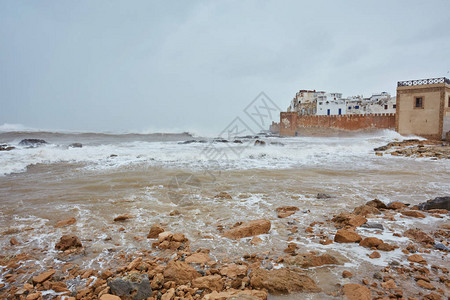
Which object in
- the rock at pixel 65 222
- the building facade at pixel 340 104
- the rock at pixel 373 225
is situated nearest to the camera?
the rock at pixel 373 225

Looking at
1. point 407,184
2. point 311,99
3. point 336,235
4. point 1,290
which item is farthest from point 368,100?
point 1,290

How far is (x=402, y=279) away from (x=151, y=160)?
33.9 feet

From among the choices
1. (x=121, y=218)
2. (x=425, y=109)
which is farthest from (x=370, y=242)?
(x=425, y=109)

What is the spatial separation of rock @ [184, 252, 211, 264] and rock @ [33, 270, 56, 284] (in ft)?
4.19

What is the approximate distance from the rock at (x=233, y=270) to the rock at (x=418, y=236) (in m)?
2.19

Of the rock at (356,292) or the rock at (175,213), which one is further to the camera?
the rock at (175,213)

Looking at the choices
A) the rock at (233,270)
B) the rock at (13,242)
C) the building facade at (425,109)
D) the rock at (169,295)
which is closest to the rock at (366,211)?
the rock at (233,270)

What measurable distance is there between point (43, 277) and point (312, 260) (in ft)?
8.52

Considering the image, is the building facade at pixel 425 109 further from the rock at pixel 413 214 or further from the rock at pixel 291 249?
the rock at pixel 291 249

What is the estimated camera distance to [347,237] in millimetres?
2902

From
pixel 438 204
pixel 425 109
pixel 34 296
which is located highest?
pixel 425 109

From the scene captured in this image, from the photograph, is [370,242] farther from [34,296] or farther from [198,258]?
[34,296]

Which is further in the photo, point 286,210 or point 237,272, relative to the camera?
point 286,210

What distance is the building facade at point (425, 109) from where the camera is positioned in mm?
20922
